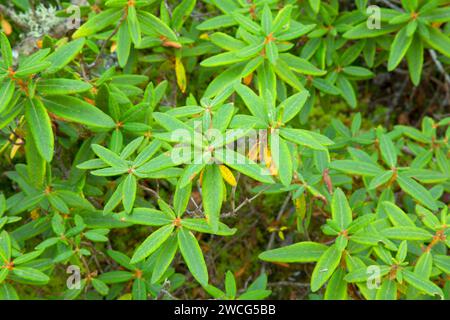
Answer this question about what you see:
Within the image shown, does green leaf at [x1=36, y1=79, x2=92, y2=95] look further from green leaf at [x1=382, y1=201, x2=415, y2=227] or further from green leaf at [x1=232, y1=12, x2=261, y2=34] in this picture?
green leaf at [x1=382, y1=201, x2=415, y2=227]

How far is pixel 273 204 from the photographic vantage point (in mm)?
3500

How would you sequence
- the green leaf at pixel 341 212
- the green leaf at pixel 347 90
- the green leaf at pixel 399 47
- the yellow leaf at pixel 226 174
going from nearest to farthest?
the yellow leaf at pixel 226 174 → the green leaf at pixel 341 212 → the green leaf at pixel 399 47 → the green leaf at pixel 347 90

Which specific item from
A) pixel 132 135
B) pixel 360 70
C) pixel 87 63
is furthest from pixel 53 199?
pixel 360 70

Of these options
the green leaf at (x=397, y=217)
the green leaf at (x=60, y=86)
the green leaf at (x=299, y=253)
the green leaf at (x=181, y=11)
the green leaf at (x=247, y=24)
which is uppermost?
the green leaf at (x=181, y=11)

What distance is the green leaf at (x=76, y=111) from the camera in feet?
6.64

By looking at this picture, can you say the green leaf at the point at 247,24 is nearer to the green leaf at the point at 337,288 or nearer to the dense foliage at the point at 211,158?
the dense foliage at the point at 211,158

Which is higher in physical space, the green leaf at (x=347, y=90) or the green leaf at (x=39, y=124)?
the green leaf at (x=347, y=90)

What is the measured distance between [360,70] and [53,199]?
165cm

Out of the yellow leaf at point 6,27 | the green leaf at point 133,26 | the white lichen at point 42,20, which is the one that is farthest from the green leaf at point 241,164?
the yellow leaf at point 6,27

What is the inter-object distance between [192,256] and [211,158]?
15.6 inches

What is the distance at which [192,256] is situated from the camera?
1898mm

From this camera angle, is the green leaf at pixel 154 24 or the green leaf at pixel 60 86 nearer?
the green leaf at pixel 60 86
